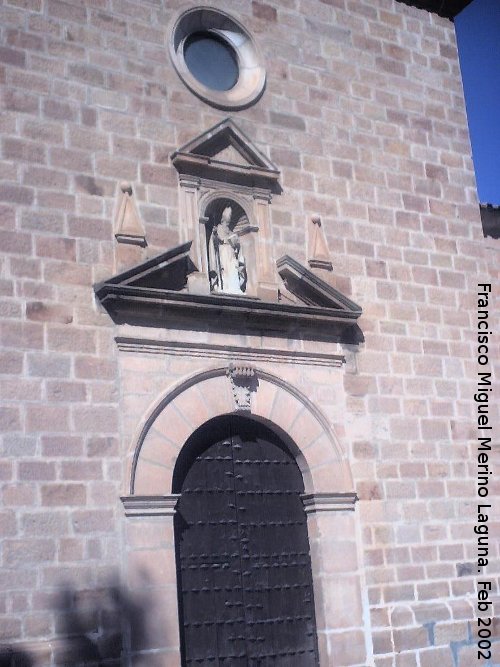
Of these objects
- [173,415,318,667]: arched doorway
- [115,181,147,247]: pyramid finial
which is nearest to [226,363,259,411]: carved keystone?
[173,415,318,667]: arched doorway

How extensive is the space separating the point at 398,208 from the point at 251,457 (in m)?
2.81

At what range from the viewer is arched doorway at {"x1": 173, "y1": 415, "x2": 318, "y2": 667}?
22.1ft

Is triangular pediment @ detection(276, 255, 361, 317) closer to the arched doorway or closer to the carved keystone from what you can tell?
the carved keystone

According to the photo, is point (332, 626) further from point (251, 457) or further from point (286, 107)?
point (286, 107)

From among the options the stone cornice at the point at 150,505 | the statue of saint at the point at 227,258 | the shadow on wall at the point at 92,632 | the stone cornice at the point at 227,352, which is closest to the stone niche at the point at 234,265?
the statue of saint at the point at 227,258

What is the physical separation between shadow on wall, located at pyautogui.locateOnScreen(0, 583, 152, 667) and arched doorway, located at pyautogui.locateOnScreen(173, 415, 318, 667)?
1.67 ft

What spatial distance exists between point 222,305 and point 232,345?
0.33m

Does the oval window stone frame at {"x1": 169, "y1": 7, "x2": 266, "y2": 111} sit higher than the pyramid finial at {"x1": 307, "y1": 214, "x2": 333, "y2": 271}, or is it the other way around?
the oval window stone frame at {"x1": 169, "y1": 7, "x2": 266, "y2": 111}

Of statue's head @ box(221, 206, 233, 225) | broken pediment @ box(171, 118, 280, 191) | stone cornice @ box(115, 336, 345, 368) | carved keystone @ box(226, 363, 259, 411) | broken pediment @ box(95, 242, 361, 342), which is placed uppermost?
broken pediment @ box(171, 118, 280, 191)

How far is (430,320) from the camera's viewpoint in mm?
8430

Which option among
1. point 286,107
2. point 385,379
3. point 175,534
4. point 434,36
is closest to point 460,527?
point 385,379

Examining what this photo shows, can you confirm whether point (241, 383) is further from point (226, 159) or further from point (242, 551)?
point (226, 159)

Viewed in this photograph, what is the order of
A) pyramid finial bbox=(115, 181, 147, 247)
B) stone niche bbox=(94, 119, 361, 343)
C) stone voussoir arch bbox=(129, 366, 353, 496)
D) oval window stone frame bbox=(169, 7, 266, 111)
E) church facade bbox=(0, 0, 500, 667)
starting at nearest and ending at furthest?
church facade bbox=(0, 0, 500, 667), stone voussoir arch bbox=(129, 366, 353, 496), pyramid finial bbox=(115, 181, 147, 247), stone niche bbox=(94, 119, 361, 343), oval window stone frame bbox=(169, 7, 266, 111)

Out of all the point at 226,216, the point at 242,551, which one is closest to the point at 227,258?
the point at 226,216
